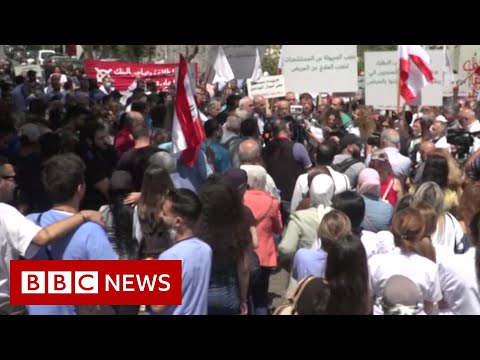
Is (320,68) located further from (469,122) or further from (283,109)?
(469,122)

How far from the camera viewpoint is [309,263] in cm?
515

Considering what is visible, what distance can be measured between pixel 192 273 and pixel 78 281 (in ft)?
1.94

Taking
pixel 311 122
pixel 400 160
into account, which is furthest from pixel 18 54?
pixel 400 160

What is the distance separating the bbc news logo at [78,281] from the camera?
4395 mm

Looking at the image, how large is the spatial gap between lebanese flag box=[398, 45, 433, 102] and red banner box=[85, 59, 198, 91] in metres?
8.01

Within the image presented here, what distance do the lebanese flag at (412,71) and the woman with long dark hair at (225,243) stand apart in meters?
6.61

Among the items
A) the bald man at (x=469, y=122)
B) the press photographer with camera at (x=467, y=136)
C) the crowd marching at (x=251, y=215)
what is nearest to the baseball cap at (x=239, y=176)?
the crowd marching at (x=251, y=215)

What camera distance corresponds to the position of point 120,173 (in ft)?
21.6

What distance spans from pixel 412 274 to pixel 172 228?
1.36m

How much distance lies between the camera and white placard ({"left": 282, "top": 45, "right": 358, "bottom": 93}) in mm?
12352

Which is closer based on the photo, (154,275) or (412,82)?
(154,275)

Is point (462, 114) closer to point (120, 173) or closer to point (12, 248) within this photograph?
point (120, 173)

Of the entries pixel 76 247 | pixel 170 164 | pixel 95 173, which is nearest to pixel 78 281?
pixel 76 247

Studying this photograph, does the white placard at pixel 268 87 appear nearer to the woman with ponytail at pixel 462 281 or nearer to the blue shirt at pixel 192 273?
the woman with ponytail at pixel 462 281
